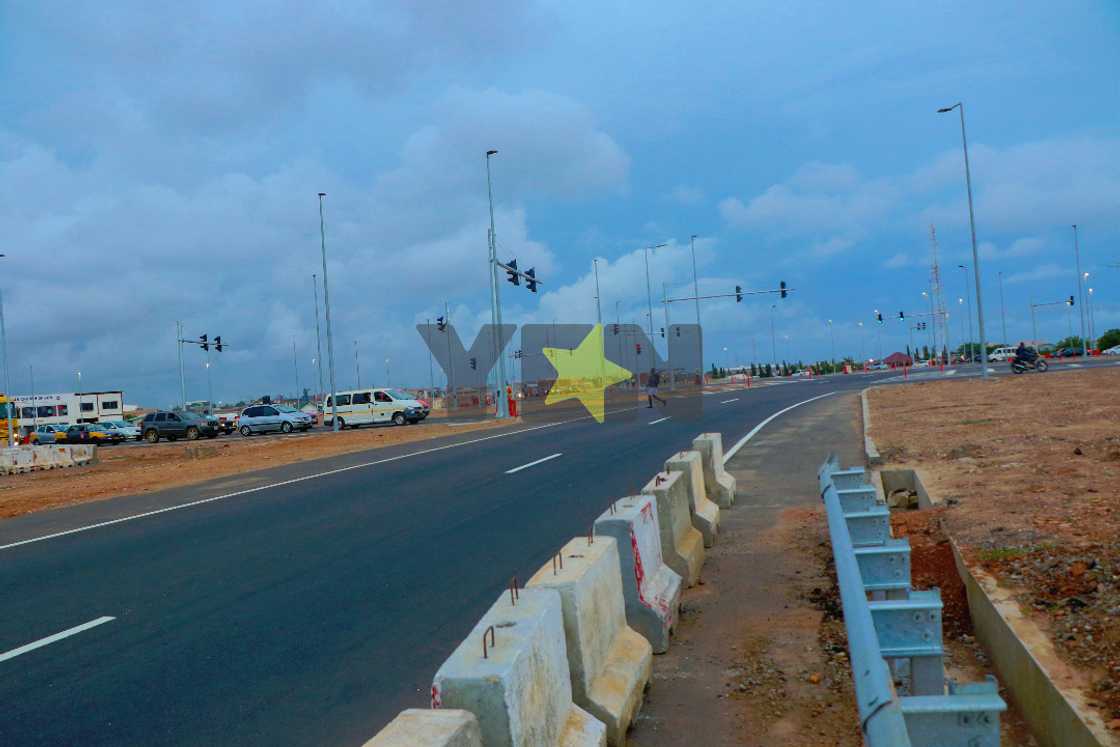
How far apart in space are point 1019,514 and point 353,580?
6315 mm

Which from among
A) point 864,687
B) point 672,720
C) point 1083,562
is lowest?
point 672,720

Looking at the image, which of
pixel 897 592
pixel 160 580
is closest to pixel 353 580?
pixel 160 580

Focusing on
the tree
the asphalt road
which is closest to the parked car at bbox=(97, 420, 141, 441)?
the asphalt road

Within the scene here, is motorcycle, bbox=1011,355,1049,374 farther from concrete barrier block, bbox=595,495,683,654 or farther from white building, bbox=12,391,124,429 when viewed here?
white building, bbox=12,391,124,429

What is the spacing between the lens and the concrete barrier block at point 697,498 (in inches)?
346

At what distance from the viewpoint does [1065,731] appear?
13.5 ft

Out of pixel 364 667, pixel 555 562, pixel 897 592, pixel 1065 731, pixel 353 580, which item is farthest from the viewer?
pixel 353 580

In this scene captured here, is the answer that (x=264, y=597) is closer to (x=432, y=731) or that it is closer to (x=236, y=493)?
(x=432, y=731)

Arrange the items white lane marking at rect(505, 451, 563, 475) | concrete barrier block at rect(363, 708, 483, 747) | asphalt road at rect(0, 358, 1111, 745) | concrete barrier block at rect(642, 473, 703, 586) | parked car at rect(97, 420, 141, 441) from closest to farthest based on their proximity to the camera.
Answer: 1. concrete barrier block at rect(363, 708, 483, 747)
2. asphalt road at rect(0, 358, 1111, 745)
3. concrete barrier block at rect(642, 473, 703, 586)
4. white lane marking at rect(505, 451, 563, 475)
5. parked car at rect(97, 420, 141, 441)

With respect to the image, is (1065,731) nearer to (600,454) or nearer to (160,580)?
(160,580)

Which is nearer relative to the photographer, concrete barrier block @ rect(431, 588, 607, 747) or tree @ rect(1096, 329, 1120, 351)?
concrete barrier block @ rect(431, 588, 607, 747)

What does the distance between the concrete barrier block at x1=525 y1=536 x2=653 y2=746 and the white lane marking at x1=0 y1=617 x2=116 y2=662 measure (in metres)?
4.22

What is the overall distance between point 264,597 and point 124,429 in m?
58.4

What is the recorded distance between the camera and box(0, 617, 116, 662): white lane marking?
6.37 metres
